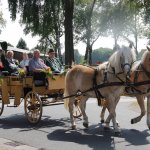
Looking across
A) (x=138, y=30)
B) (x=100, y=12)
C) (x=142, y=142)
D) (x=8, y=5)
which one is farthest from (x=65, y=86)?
(x=138, y=30)

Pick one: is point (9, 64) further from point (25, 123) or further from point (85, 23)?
point (85, 23)

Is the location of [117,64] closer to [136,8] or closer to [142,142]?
[142,142]

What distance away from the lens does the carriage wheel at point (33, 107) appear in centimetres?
1223

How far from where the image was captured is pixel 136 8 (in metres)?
25.3

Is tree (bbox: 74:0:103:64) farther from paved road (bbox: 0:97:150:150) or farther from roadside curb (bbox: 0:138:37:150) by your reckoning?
roadside curb (bbox: 0:138:37:150)

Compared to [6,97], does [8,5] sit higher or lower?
higher

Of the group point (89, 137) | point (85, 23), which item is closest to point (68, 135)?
point (89, 137)

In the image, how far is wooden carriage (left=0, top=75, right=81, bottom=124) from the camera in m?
12.3

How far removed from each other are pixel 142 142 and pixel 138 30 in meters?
62.0

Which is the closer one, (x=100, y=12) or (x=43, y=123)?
(x=43, y=123)

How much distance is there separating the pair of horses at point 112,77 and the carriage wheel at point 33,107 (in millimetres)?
962

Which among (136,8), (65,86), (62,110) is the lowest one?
(62,110)

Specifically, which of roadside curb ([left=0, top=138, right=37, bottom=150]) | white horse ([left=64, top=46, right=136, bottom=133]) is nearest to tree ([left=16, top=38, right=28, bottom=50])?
white horse ([left=64, top=46, right=136, bottom=133])

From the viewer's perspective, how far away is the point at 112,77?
1043 centimetres
